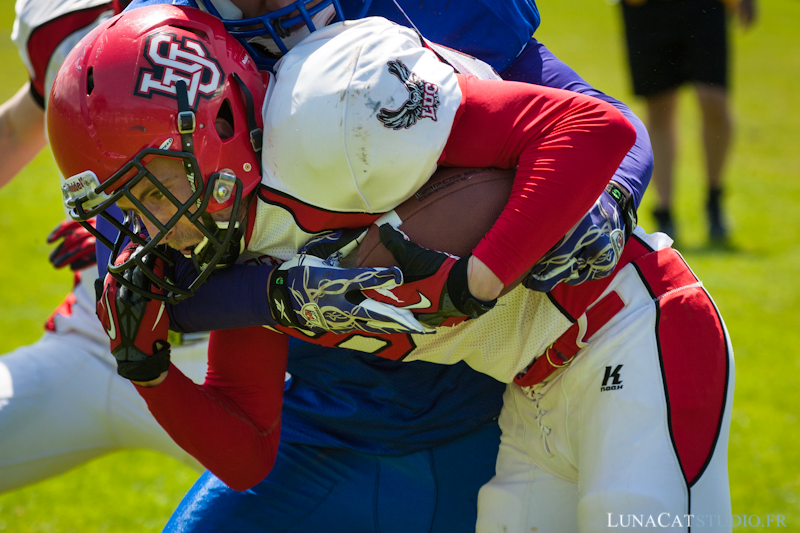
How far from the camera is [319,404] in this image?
2090mm

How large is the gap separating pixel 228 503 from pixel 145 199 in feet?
2.82

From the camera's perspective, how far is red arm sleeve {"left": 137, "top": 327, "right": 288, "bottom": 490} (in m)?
1.73

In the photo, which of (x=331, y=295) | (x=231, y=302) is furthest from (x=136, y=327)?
(x=331, y=295)

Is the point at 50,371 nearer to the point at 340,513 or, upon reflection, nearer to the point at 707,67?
the point at 340,513

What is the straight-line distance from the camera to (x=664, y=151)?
17.5 feet

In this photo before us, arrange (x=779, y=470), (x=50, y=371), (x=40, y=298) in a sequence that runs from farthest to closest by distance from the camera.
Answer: (x=40, y=298) < (x=779, y=470) < (x=50, y=371)

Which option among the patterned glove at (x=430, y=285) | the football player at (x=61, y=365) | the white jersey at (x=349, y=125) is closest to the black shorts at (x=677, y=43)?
the white jersey at (x=349, y=125)

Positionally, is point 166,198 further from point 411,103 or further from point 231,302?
point 411,103

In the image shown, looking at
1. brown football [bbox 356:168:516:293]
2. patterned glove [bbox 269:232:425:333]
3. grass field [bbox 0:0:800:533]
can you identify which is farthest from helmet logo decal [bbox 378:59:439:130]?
grass field [bbox 0:0:800:533]

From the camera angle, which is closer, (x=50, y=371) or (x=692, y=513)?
(x=692, y=513)

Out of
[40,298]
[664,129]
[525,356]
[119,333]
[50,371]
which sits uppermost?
[119,333]

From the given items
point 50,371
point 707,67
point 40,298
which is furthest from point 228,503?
point 707,67

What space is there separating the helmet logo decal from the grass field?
A: 5.39 feet

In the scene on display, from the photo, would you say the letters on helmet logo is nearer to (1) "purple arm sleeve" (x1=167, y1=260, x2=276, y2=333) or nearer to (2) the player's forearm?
(1) "purple arm sleeve" (x1=167, y1=260, x2=276, y2=333)
